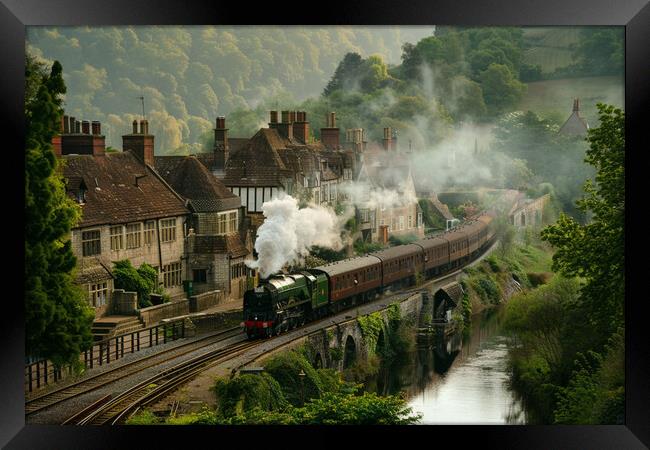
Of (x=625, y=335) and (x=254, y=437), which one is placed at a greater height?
(x=625, y=335)

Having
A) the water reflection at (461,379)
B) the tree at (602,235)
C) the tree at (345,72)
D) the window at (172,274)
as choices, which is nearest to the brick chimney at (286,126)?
the tree at (345,72)

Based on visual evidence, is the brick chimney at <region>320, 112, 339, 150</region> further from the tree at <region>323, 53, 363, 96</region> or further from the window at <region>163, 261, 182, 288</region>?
the window at <region>163, 261, 182, 288</region>

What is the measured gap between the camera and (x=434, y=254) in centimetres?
2202

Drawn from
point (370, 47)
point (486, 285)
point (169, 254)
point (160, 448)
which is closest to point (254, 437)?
point (160, 448)

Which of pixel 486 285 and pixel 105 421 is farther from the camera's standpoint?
pixel 486 285

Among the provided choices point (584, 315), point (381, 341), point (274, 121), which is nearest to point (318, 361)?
point (381, 341)

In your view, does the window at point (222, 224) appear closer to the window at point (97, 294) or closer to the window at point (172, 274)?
the window at point (172, 274)

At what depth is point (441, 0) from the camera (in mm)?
18781

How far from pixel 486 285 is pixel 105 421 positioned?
716cm

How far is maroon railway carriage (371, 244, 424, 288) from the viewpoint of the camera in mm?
22312

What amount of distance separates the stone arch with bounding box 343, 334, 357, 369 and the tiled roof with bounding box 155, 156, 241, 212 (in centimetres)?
313

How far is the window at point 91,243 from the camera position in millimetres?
20297

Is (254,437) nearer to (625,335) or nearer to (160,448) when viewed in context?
(160,448)

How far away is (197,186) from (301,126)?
2.15 m
